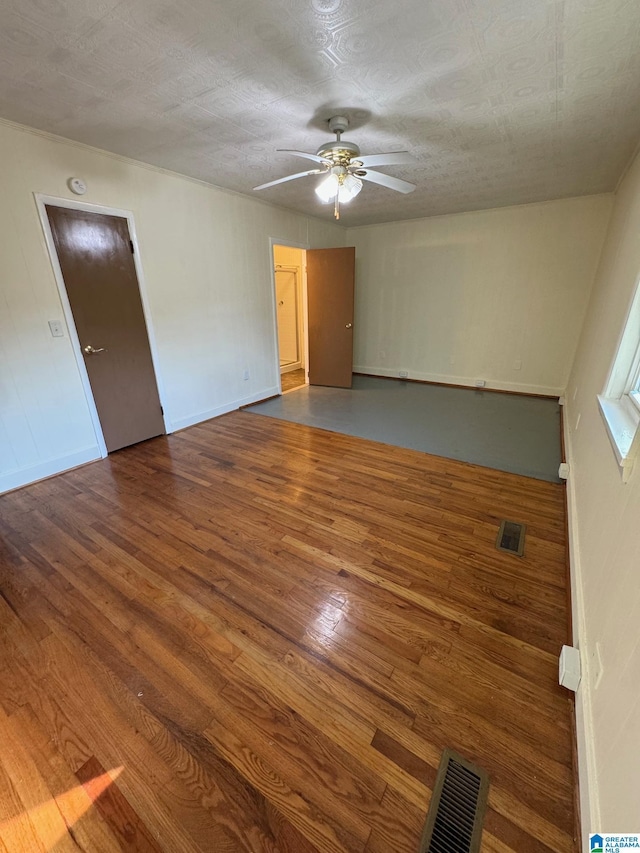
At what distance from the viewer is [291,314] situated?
631cm

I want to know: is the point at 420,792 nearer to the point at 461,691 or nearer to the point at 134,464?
the point at 461,691

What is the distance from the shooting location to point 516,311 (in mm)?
4480

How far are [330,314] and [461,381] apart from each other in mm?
2249

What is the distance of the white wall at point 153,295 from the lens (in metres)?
2.40

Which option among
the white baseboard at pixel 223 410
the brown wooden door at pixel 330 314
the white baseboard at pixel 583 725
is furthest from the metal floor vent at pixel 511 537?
the brown wooden door at pixel 330 314

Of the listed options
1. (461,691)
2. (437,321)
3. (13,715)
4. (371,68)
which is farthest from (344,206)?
(13,715)

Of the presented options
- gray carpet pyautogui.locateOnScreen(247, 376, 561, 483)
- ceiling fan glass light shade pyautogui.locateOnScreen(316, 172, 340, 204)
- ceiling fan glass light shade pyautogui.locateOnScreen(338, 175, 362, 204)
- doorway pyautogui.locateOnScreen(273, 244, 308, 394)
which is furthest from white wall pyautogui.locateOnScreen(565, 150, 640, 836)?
doorway pyautogui.locateOnScreen(273, 244, 308, 394)

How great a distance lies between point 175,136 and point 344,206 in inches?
93.5

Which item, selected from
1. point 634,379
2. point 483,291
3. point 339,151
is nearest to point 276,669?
point 634,379

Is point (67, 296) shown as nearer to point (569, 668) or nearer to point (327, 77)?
point (327, 77)

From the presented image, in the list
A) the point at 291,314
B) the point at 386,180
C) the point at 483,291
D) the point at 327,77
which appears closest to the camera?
the point at 327,77

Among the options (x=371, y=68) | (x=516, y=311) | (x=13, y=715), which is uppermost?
(x=371, y=68)

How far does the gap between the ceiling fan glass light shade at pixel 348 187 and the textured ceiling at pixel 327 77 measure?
30cm

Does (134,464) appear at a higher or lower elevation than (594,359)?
lower
